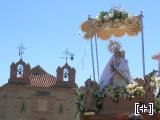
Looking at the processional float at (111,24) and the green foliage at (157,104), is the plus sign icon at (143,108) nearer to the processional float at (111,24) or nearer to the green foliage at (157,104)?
the green foliage at (157,104)

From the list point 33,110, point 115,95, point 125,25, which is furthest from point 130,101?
point 33,110

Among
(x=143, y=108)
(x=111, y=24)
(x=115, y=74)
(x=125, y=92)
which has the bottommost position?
(x=143, y=108)

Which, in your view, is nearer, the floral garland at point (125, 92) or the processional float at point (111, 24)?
the floral garland at point (125, 92)

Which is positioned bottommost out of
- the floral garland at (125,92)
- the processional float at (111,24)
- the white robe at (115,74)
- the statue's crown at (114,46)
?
the floral garland at (125,92)

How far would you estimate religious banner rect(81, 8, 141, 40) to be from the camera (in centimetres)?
1802

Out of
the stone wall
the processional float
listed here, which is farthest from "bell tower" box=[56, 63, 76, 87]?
the processional float

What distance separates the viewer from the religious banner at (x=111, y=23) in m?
18.0

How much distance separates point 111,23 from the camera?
18.2 m

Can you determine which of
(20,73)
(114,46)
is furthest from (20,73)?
(114,46)

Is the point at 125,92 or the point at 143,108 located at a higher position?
the point at 125,92

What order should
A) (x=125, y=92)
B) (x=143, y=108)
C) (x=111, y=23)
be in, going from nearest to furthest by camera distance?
(x=143, y=108)
(x=125, y=92)
(x=111, y=23)

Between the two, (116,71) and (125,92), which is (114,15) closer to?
(116,71)

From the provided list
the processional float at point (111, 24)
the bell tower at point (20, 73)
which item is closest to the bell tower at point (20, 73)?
the bell tower at point (20, 73)

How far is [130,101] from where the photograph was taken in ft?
53.0
